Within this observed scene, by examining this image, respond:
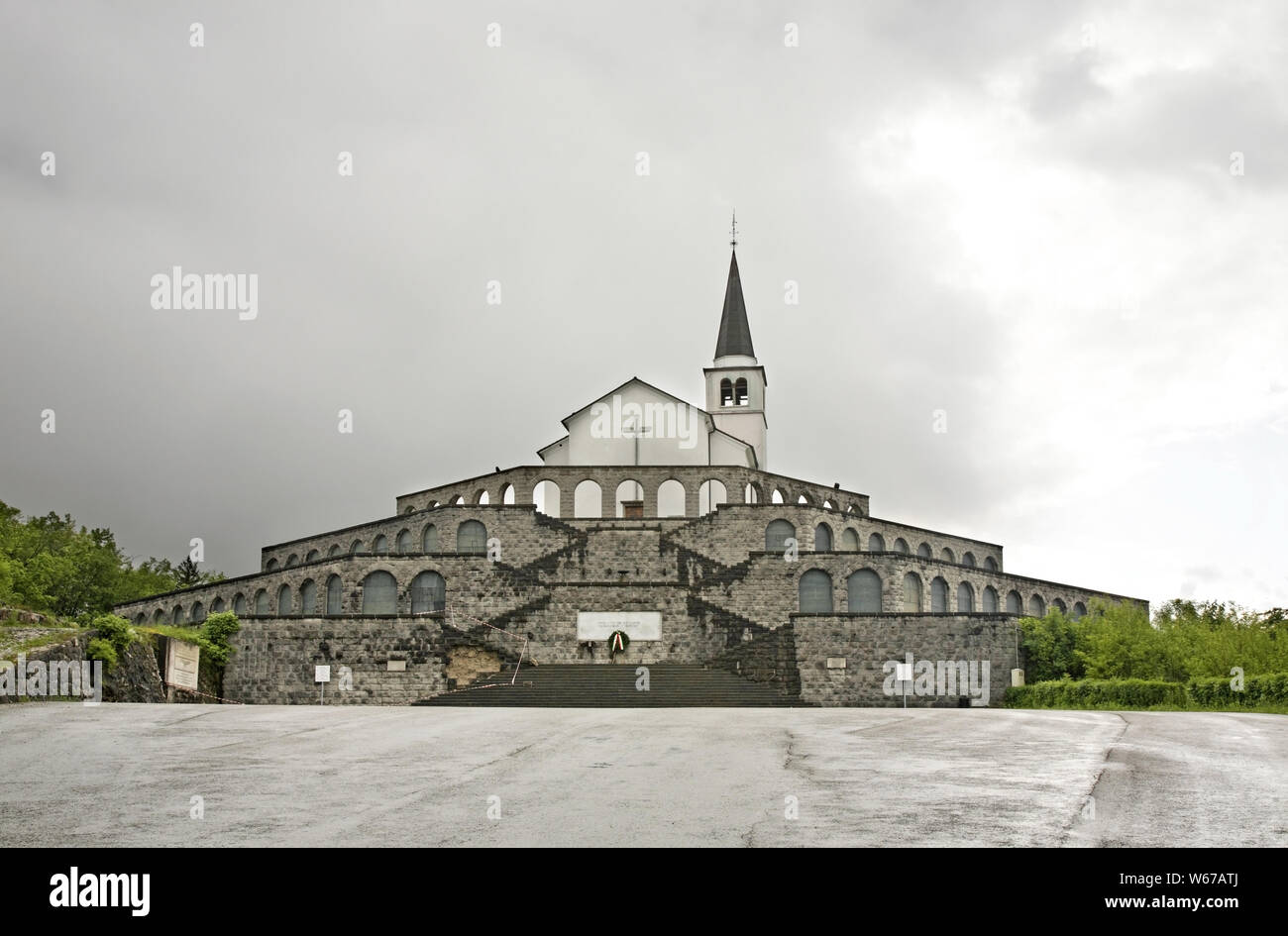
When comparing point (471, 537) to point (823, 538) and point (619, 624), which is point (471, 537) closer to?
point (619, 624)

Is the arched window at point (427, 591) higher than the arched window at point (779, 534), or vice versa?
the arched window at point (779, 534)

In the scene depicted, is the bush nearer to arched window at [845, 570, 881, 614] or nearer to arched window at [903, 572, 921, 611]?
arched window at [845, 570, 881, 614]

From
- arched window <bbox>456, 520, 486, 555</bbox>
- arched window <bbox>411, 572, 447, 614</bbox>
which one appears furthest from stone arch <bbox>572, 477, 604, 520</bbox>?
arched window <bbox>411, 572, 447, 614</bbox>

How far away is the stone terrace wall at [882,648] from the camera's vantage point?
35.6 meters

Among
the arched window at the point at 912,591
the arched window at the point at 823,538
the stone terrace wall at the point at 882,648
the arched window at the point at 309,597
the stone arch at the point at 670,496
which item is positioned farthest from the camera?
the stone arch at the point at 670,496

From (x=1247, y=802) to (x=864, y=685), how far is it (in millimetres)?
24193

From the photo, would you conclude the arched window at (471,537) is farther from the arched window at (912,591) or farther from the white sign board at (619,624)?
the arched window at (912,591)

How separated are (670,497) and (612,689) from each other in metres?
23.0

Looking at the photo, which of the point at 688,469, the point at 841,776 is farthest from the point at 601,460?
the point at 841,776

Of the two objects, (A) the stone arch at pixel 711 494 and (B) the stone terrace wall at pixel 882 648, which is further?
(A) the stone arch at pixel 711 494

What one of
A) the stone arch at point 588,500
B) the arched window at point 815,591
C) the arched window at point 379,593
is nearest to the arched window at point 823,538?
the arched window at point 815,591

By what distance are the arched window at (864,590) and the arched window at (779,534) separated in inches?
272

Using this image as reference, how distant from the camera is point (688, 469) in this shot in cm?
5488

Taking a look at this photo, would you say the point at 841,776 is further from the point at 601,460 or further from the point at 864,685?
the point at 601,460
